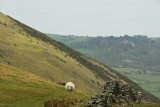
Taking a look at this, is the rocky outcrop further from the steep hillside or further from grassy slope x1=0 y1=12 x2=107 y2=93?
grassy slope x1=0 y1=12 x2=107 y2=93

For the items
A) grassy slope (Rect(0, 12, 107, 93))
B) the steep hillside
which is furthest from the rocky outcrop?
grassy slope (Rect(0, 12, 107, 93))

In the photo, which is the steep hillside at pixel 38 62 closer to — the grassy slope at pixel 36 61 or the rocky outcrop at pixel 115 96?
the grassy slope at pixel 36 61

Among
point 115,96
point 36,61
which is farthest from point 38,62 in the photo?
point 115,96

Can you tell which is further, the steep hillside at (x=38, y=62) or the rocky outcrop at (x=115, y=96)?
the steep hillside at (x=38, y=62)

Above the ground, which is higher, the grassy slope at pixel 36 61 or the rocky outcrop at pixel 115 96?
the grassy slope at pixel 36 61

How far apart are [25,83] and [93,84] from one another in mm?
71980

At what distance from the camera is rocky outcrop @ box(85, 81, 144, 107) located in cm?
3531

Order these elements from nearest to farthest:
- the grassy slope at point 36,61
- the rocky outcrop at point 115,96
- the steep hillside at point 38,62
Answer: the rocky outcrop at point 115,96, the steep hillside at point 38,62, the grassy slope at point 36,61

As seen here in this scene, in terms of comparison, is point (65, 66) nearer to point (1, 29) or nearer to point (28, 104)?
point (1, 29)

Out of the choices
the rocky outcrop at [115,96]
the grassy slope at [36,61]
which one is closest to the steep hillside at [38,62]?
the grassy slope at [36,61]

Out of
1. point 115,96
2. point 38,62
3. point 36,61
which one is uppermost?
point 36,61

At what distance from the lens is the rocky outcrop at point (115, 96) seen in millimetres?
35312

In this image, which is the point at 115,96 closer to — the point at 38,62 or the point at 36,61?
the point at 38,62

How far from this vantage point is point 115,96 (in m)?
41.3
